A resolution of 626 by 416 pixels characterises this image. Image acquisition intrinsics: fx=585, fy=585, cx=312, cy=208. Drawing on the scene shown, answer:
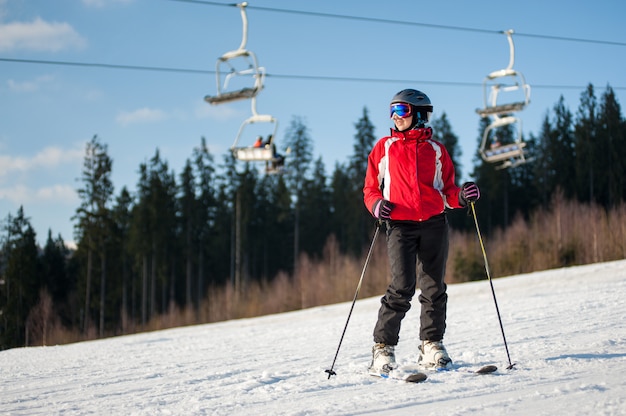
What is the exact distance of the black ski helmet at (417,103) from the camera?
4312mm

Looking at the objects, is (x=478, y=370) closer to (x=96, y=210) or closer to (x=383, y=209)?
(x=383, y=209)

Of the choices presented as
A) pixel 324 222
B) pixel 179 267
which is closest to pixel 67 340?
pixel 179 267

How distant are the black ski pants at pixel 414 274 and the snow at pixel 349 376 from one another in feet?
1.17

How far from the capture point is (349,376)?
4.00 m

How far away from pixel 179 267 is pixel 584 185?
38462 millimetres

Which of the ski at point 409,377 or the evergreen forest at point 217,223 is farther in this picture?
the evergreen forest at point 217,223

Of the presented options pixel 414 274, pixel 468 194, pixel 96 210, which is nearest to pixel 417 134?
pixel 468 194

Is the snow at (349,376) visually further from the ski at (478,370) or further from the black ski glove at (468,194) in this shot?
the black ski glove at (468,194)

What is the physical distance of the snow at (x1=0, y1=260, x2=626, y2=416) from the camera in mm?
3086

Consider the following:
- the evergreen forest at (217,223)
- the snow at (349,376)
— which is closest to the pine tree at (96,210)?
the evergreen forest at (217,223)

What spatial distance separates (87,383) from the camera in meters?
4.71

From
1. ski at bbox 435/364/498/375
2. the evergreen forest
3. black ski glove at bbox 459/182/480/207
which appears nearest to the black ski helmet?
black ski glove at bbox 459/182/480/207

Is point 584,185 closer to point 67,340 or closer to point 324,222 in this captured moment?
point 324,222

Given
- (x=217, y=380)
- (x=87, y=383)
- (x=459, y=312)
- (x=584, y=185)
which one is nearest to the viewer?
(x=217, y=380)
